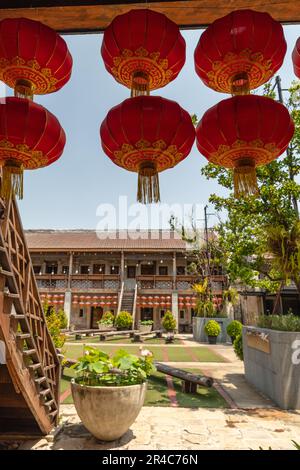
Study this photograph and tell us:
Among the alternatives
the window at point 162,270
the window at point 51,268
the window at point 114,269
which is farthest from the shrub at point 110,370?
the window at point 51,268

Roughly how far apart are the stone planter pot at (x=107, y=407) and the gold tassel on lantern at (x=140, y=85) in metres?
3.53

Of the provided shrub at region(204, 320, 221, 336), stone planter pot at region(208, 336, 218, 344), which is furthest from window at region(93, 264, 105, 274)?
stone planter pot at region(208, 336, 218, 344)

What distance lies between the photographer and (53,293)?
2408 cm

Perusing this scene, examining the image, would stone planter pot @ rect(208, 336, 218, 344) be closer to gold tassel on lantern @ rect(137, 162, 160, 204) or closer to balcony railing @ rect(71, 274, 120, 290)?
balcony railing @ rect(71, 274, 120, 290)

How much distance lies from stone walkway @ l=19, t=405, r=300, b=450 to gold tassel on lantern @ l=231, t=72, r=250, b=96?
431 centimetres

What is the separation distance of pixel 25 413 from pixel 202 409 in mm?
3265

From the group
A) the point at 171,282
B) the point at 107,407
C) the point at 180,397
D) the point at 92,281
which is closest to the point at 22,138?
the point at 107,407

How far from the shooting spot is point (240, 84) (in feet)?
6.89

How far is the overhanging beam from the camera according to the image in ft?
7.32

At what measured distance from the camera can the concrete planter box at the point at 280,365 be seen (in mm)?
5973

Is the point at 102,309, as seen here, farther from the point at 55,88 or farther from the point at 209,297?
the point at 55,88

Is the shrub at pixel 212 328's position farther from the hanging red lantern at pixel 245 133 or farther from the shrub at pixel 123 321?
the hanging red lantern at pixel 245 133

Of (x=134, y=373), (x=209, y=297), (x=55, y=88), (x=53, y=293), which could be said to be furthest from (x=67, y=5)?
(x=53, y=293)

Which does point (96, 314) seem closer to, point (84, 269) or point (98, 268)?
point (98, 268)
